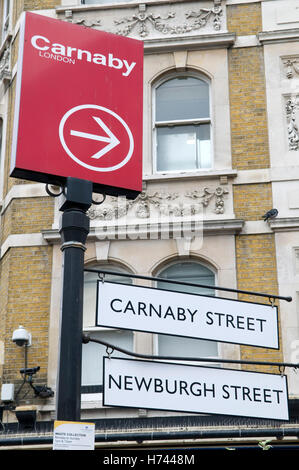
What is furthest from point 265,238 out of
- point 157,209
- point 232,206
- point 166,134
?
point 166,134

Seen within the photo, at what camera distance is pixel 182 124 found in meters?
13.0

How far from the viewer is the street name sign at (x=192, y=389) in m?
5.85

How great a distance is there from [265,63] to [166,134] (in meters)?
1.95

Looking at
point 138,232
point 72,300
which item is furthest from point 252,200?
point 72,300

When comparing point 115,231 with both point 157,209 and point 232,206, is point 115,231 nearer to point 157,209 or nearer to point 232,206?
point 157,209

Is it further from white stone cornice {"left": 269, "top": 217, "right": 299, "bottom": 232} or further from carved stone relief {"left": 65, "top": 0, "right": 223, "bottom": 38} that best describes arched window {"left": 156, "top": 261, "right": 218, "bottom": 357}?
carved stone relief {"left": 65, "top": 0, "right": 223, "bottom": 38}

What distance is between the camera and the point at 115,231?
12.1m

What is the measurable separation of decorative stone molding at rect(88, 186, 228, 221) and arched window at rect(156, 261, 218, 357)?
80 centimetres

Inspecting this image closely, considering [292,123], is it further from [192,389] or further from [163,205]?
[192,389]

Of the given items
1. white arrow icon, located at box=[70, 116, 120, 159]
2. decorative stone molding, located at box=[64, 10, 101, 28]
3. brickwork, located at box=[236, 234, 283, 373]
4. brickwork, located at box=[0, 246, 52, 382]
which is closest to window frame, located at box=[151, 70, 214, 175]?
brickwork, located at box=[236, 234, 283, 373]

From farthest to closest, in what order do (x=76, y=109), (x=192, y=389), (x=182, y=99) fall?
(x=182, y=99) < (x=76, y=109) < (x=192, y=389)

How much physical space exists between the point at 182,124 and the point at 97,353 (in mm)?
3941

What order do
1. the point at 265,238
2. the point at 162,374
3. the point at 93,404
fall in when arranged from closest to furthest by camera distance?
the point at 162,374
the point at 93,404
the point at 265,238

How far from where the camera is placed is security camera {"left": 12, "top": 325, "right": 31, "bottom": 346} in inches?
445
